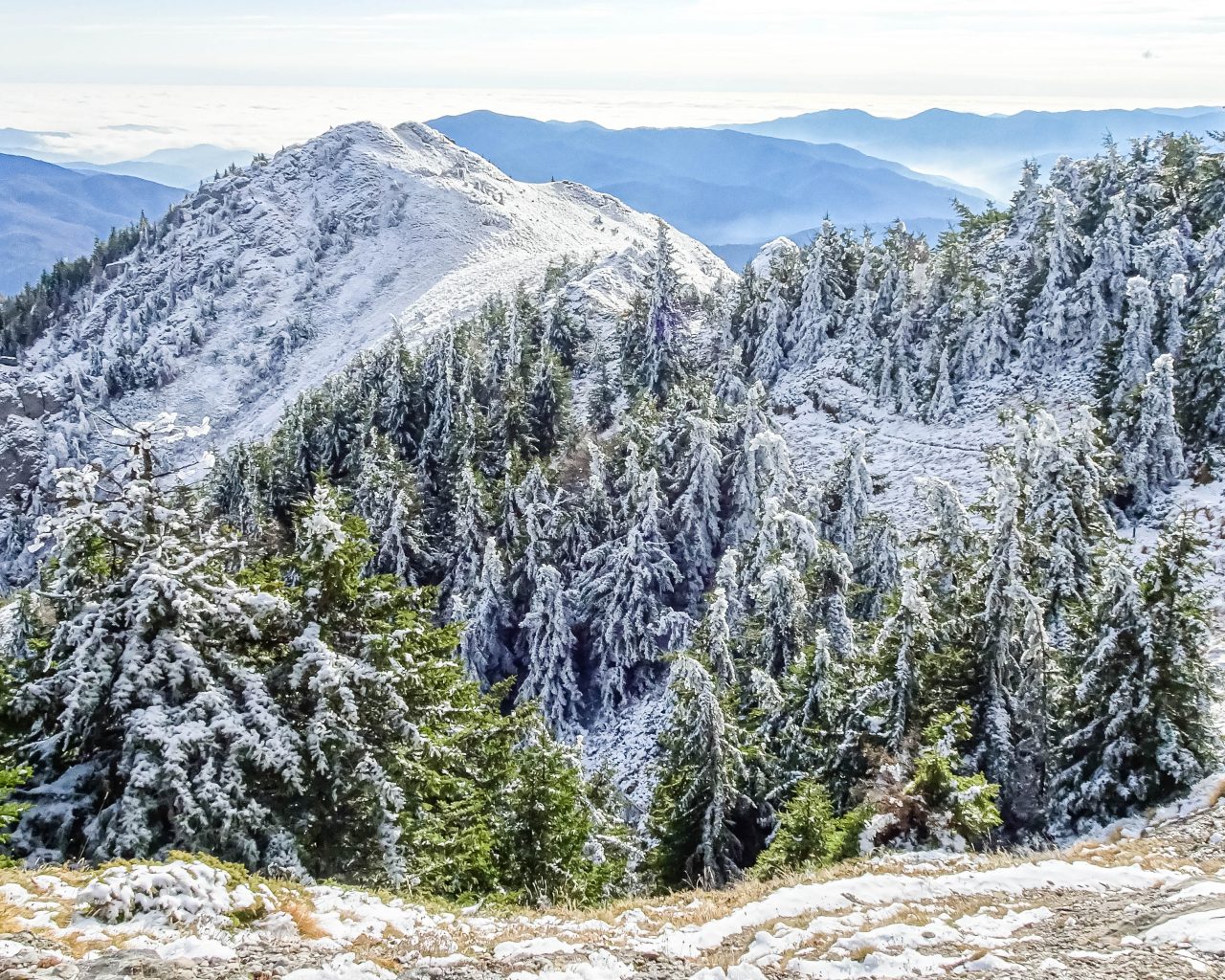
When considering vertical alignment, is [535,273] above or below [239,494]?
above

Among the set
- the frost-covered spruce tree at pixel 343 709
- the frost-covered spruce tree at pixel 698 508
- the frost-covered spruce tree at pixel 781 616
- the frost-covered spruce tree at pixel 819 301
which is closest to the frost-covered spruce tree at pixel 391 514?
the frost-covered spruce tree at pixel 698 508

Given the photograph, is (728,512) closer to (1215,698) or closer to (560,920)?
(1215,698)

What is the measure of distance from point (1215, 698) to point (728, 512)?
24.9 metres

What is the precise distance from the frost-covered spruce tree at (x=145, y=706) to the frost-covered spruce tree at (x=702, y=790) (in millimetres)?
10332

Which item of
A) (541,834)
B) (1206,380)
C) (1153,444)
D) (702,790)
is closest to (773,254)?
(1206,380)

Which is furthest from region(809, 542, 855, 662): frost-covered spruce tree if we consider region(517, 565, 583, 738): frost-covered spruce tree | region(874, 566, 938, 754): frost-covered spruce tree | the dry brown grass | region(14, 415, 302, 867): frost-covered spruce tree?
the dry brown grass

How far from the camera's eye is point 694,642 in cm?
3012

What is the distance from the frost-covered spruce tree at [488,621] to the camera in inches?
1433

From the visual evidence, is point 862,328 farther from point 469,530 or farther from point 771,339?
point 469,530

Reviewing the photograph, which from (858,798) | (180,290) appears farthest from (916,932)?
(180,290)

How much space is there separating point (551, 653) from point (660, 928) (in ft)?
86.6

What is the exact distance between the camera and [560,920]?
409 inches

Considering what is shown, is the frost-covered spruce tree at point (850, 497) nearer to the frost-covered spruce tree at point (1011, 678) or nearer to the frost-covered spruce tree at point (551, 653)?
the frost-covered spruce tree at point (551, 653)

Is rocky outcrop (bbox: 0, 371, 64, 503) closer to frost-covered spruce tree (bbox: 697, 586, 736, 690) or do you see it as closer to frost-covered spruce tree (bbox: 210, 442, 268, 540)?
frost-covered spruce tree (bbox: 210, 442, 268, 540)
